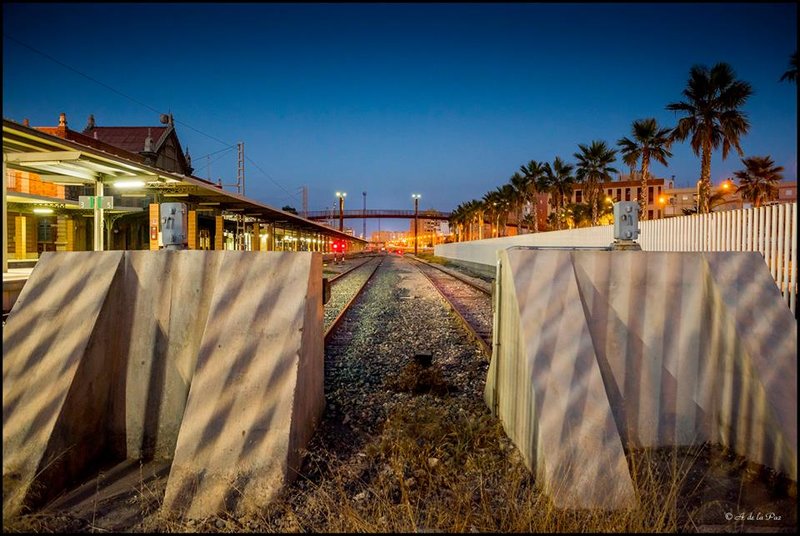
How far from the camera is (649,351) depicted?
12.7 ft

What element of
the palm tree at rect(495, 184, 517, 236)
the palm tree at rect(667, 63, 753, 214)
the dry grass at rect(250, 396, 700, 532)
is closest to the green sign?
the dry grass at rect(250, 396, 700, 532)

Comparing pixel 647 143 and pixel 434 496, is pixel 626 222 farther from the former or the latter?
pixel 647 143

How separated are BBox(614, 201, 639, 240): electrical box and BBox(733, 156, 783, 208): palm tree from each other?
2289 inches

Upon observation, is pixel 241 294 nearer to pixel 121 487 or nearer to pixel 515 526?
pixel 121 487

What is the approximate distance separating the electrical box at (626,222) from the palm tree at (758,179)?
58133 millimetres

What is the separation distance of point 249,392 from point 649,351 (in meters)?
3.54

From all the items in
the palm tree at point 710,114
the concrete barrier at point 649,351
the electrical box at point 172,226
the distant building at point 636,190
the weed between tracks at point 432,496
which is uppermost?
the distant building at point 636,190

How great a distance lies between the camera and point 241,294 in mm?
3795

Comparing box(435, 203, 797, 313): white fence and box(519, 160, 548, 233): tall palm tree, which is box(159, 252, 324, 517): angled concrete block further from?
box(519, 160, 548, 233): tall palm tree

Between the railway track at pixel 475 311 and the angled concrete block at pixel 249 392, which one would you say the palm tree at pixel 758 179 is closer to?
the railway track at pixel 475 311

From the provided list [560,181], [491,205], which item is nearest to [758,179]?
[560,181]

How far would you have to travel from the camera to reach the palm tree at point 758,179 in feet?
160

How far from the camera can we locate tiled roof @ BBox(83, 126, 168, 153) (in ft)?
133

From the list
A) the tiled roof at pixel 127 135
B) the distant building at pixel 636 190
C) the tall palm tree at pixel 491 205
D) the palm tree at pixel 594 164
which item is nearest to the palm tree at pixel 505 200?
the tall palm tree at pixel 491 205
